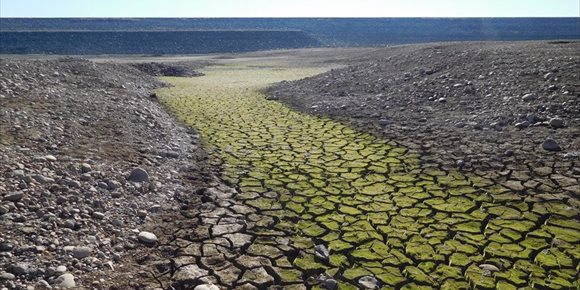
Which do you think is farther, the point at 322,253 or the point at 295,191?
the point at 295,191

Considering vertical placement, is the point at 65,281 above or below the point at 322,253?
above

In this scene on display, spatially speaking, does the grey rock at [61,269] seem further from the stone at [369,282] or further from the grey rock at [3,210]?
the stone at [369,282]

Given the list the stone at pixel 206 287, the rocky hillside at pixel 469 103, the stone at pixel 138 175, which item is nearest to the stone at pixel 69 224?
the stone at pixel 138 175

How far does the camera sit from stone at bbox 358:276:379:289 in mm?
3297

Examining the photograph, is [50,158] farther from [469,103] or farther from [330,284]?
[469,103]

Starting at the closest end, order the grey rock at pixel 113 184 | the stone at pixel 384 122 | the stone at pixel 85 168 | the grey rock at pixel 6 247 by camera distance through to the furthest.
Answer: the grey rock at pixel 6 247, the grey rock at pixel 113 184, the stone at pixel 85 168, the stone at pixel 384 122

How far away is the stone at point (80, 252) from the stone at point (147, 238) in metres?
0.50

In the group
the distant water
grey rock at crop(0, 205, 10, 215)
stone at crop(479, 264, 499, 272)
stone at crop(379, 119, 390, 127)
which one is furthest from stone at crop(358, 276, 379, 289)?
the distant water

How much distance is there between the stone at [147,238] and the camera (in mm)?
3871

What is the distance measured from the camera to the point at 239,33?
204 ft

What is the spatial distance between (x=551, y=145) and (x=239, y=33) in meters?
59.9

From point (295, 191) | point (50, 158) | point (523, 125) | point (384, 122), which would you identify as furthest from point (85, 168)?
point (523, 125)

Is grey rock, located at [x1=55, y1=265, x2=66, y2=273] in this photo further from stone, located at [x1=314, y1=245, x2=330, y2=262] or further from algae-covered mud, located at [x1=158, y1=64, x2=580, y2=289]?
stone, located at [x1=314, y1=245, x2=330, y2=262]

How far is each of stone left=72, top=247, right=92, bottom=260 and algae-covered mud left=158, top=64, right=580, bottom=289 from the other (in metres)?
0.93
